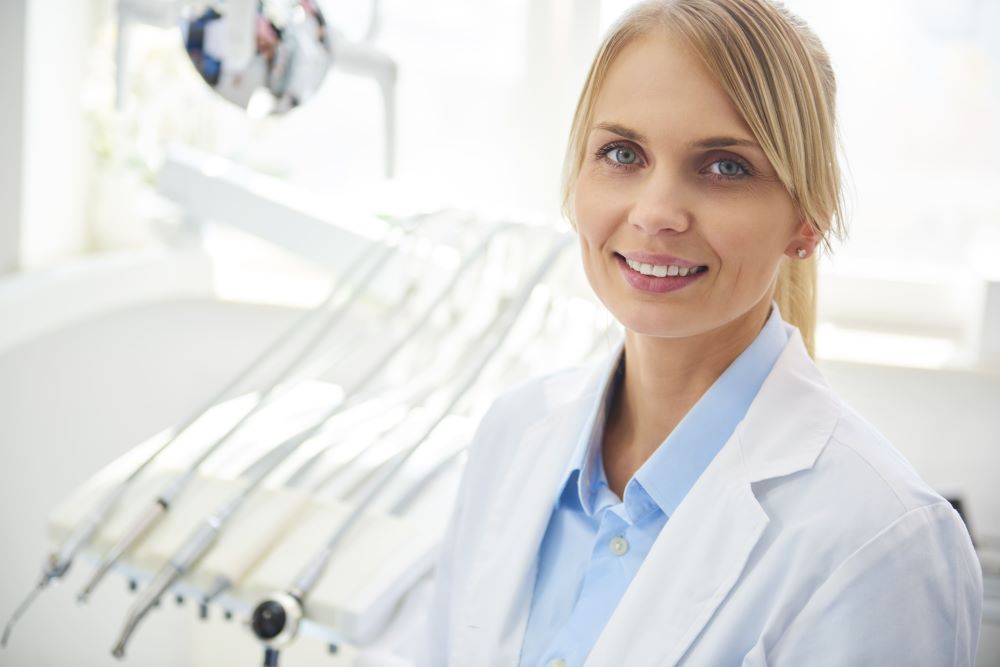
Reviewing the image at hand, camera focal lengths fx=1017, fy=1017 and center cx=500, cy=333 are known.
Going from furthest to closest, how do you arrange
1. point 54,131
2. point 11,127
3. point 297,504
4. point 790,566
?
point 54,131, point 11,127, point 297,504, point 790,566

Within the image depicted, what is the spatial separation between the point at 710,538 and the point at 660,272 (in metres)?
0.22

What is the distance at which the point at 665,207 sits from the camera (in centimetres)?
80

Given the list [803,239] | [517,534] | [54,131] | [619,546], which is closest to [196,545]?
[517,534]

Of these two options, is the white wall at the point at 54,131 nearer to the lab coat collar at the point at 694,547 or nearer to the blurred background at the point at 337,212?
the blurred background at the point at 337,212

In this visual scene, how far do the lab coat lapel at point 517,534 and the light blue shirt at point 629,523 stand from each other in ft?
0.07

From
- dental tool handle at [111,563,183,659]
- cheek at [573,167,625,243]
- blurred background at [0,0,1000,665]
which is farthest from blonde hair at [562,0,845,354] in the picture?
blurred background at [0,0,1000,665]

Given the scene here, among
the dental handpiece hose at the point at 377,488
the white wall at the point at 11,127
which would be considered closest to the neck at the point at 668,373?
the dental handpiece hose at the point at 377,488

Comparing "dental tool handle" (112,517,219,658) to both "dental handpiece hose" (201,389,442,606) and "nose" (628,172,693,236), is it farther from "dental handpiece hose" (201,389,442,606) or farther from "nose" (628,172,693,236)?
"nose" (628,172,693,236)

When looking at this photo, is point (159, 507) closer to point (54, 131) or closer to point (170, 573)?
point (170, 573)

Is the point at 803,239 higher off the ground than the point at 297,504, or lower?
higher

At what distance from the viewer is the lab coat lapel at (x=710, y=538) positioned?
31.4 inches

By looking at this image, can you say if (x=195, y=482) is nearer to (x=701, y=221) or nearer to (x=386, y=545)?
(x=386, y=545)

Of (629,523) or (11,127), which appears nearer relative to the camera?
(629,523)

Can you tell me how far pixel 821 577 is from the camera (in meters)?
0.75
